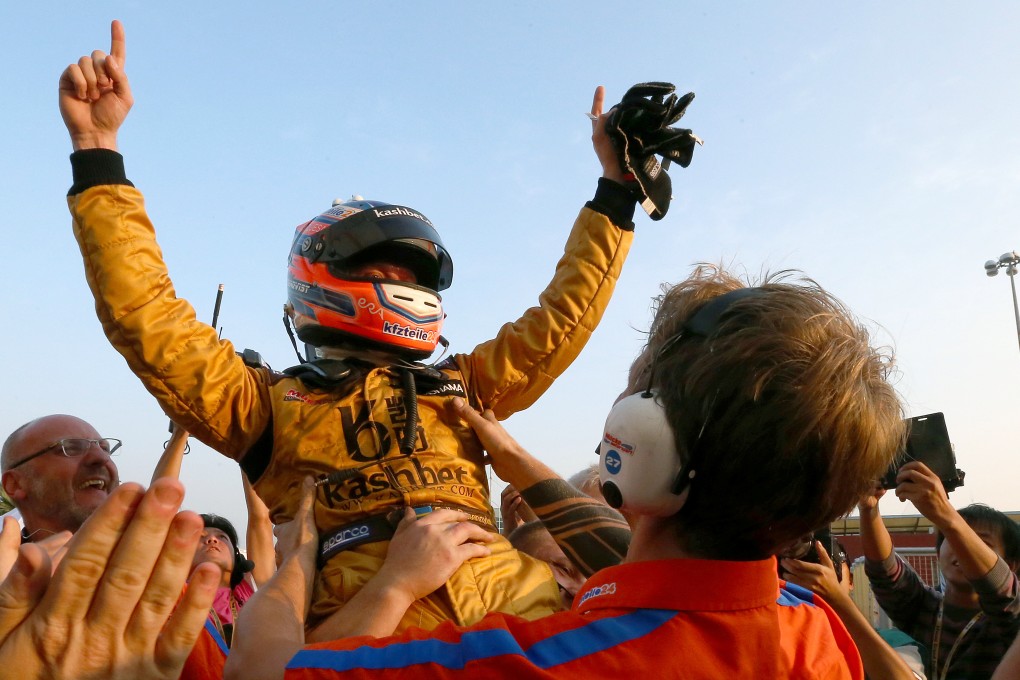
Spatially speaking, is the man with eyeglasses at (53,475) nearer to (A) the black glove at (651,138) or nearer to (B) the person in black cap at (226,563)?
(B) the person in black cap at (226,563)

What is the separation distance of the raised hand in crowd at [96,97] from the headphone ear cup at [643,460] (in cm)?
185

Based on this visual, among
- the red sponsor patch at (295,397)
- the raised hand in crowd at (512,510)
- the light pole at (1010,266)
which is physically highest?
the light pole at (1010,266)

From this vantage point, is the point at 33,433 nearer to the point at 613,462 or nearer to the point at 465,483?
the point at 465,483

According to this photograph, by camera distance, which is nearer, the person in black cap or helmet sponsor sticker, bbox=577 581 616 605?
helmet sponsor sticker, bbox=577 581 616 605

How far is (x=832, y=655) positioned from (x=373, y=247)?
2137mm

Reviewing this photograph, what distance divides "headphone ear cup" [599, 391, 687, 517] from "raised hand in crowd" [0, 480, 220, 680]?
2.73 ft

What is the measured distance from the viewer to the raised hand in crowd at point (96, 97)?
2568mm

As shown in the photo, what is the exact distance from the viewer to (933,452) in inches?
178

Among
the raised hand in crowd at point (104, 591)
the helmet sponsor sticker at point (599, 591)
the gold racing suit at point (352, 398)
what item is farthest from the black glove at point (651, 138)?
the raised hand in crowd at point (104, 591)

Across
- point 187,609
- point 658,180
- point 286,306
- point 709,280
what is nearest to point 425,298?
point 286,306

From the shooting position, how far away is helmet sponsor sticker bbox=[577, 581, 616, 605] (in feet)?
5.96

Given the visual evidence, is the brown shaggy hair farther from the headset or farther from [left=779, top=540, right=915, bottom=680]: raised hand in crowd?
[left=779, top=540, right=915, bottom=680]: raised hand in crowd

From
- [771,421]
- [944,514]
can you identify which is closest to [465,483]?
[771,421]

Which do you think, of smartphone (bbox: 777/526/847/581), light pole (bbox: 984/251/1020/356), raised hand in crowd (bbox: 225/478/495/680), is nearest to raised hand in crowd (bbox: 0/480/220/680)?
raised hand in crowd (bbox: 225/478/495/680)
